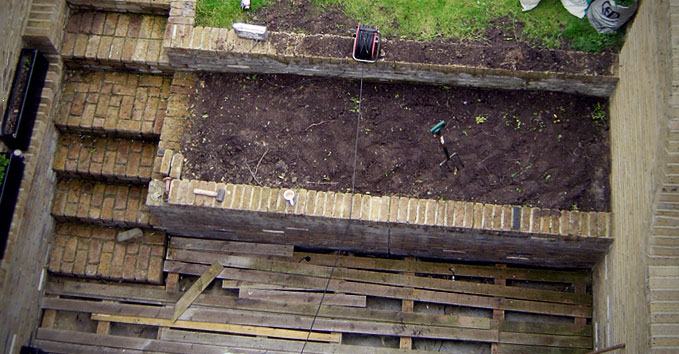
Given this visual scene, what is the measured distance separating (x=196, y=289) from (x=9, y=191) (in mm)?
2425

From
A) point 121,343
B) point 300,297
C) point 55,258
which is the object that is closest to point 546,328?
point 300,297

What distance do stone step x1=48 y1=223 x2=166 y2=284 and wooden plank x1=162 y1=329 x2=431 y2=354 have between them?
2.56 ft

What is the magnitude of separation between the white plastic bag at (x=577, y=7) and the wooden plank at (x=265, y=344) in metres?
4.47

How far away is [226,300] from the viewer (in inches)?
320

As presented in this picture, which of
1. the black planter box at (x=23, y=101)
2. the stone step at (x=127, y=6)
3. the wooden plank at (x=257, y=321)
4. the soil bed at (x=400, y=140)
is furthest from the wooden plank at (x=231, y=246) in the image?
the stone step at (x=127, y=6)

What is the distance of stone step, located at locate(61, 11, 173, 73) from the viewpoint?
8.28m

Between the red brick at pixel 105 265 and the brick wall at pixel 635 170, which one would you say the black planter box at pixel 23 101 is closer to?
the red brick at pixel 105 265

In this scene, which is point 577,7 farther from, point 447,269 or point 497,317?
point 497,317

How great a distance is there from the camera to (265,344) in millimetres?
7930

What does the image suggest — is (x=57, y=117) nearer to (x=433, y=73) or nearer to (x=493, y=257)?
(x=433, y=73)

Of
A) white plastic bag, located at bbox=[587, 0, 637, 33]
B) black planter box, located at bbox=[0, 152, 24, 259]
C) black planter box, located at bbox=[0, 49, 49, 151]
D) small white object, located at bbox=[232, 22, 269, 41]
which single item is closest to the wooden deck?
black planter box, located at bbox=[0, 152, 24, 259]

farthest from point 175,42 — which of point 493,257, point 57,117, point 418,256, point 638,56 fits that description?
point 638,56

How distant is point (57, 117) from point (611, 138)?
6754mm

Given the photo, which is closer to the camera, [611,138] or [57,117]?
[611,138]
